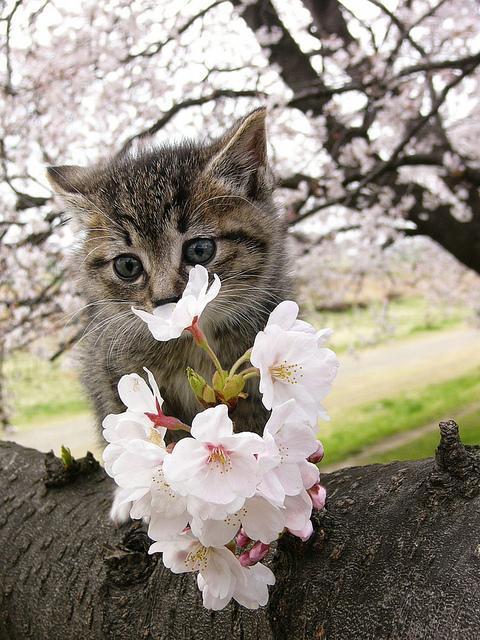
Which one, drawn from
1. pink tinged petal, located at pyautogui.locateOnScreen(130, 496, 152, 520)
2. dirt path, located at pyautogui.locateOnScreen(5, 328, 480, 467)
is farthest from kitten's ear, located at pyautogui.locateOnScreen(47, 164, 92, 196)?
dirt path, located at pyautogui.locateOnScreen(5, 328, 480, 467)

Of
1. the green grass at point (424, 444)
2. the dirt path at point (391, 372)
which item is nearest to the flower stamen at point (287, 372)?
the green grass at point (424, 444)

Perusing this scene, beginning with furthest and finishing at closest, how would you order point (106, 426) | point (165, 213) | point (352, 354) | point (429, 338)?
point (429, 338) → point (352, 354) → point (165, 213) → point (106, 426)

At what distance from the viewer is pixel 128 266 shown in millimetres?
1941

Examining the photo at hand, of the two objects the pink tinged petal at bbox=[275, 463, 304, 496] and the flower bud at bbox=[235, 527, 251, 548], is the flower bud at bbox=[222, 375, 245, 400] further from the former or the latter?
the flower bud at bbox=[235, 527, 251, 548]

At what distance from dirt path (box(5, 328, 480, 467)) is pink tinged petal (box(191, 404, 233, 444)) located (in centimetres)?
868

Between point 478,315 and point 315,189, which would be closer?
point 315,189

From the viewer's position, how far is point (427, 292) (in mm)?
11562

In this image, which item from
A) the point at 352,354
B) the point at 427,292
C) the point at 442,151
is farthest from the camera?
the point at 427,292

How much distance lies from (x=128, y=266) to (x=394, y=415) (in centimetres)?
962

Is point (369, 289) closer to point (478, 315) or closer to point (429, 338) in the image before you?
point (478, 315)

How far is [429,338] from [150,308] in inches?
634

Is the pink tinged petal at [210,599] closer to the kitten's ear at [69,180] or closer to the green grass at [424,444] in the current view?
the kitten's ear at [69,180]

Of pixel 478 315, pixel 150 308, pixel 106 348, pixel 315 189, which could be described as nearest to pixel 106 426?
pixel 150 308

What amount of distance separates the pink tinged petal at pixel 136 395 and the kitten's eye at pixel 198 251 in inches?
35.9
